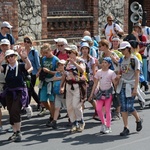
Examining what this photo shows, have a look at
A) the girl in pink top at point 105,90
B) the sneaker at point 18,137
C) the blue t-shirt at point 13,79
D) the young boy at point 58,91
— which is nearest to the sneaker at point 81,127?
the girl in pink top at point 105,90

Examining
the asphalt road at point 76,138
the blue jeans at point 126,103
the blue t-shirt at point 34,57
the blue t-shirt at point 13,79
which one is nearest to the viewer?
the asphalt road at point 76,138

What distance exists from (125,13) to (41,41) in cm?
524

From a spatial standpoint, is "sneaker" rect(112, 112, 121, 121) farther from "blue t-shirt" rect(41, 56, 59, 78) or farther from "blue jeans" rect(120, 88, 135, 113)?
"blue t-shirt" rect(41, 56, 59, 78)

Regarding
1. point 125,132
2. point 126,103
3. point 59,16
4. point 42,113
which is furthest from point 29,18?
point 125,132

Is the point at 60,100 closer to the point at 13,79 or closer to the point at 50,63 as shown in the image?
the point at 50,63

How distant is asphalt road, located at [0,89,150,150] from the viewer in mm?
8695

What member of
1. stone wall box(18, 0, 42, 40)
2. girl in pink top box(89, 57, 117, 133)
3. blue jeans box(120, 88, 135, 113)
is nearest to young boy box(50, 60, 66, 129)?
girl in pink top box(89, 57, 117, 133)

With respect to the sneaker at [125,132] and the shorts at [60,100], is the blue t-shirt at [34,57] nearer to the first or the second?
the shorts at [60,100]

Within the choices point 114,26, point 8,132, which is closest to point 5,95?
point 8,132

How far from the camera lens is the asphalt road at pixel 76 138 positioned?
28.5 ft

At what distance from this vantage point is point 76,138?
367 inches

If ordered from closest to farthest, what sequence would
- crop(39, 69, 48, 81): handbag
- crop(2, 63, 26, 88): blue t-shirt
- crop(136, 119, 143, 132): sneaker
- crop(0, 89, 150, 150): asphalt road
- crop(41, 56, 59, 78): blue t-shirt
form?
crop(0, 89, 150, 150): asphalt road → crop(2, 63, 26, 88): blue t-shirt → crop(136, 119, 143, 132): sneaker → crop(41, 56, 59, 78): blue t-shirt → crop(39, 69, 48, 81): handbag

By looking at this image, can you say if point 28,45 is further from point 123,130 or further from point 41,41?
point 41,41

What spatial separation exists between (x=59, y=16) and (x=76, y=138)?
32.0 ft
